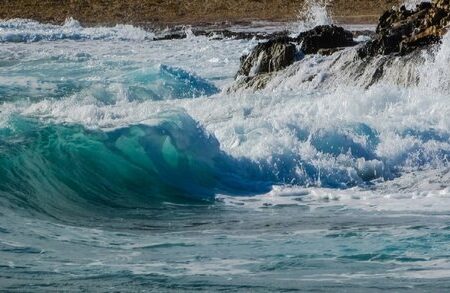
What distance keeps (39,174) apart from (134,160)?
1541 mm

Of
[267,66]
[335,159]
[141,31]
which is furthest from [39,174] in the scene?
[141,31]

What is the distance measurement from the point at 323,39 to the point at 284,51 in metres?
0.98

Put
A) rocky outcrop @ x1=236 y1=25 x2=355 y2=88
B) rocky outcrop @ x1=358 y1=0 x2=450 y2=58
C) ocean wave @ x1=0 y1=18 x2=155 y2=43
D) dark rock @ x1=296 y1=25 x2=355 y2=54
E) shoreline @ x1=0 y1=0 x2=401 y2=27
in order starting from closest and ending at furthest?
1. rocky outcrop @ x1=358 y1=0 x2=450 y2=58
2. rocky outcrop @ x1=236 y1=25 x2=355 y2=88
3. dark rock @ x1=296 y1=25 x2=355 y2=54
4. ocean wave @ x1=0 y1=18 x2=155 y2=43
5. shoreline @ x1=0 y1=0 x2=401 y2=27

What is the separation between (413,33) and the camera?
18766 mm

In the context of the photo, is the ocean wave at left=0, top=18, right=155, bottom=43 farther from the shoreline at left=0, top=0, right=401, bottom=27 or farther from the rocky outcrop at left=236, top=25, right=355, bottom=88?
the rocky outcrop at left=236, top=25, right=355, bottom=88

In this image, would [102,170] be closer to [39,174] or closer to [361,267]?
[39,174]

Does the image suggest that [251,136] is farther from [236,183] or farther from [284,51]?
[284,51]

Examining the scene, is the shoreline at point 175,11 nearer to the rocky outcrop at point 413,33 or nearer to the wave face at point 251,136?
the rocky outcrop at point 413,33

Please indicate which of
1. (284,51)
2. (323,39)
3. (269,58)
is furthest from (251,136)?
(323,39)

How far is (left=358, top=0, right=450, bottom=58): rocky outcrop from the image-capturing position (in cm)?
1842

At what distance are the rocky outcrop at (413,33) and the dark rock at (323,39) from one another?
75.0 inches

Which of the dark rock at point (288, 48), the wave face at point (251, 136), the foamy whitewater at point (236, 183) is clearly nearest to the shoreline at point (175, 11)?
the dark rock at point (288, 48)

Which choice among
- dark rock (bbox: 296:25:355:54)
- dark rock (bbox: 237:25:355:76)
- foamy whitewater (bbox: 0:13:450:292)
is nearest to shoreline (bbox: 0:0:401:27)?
dark rock (bbox: 296:25:355:54)

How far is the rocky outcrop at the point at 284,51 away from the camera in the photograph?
21.0 m
